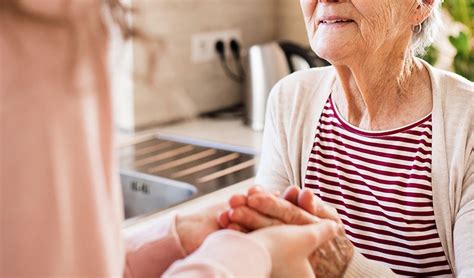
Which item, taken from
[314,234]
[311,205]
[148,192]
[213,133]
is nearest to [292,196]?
[311,205]

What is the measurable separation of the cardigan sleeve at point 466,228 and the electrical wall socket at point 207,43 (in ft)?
5.18

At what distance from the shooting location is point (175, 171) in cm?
201

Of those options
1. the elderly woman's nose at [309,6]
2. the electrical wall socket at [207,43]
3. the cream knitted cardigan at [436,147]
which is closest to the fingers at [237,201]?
the cream knitted cardigan at [436,147]

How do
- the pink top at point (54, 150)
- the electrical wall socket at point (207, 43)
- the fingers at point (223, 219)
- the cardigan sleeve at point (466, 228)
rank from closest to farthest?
the pink top at point (54, 150)
the fingers at point (223, 219)
the cardigan sleeve at point (466, 228)
the electrical wall socket at point (207, 43)

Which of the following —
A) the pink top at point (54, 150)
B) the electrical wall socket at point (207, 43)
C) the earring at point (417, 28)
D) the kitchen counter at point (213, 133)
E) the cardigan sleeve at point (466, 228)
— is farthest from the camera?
the electrical wall socket at point (207, 43)

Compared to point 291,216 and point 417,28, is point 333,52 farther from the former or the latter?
point 291,216

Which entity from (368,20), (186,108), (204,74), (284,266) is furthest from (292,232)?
(204,74)

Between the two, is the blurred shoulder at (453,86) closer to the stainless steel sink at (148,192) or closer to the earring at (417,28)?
the earring at (417,28)

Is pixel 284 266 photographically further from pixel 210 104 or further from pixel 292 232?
pixel 210 104

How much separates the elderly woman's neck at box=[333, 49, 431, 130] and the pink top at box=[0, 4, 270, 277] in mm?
787

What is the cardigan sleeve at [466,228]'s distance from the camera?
1104 mm

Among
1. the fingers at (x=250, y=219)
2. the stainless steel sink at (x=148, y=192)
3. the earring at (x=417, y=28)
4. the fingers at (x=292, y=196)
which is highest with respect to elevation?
the earring at (x=417, y=28)

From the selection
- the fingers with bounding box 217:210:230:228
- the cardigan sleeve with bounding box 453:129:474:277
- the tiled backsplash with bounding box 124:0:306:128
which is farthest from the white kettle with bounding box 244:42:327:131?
the fingers with bounding box 217:210:230:228

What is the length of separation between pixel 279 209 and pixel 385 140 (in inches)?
15.6
